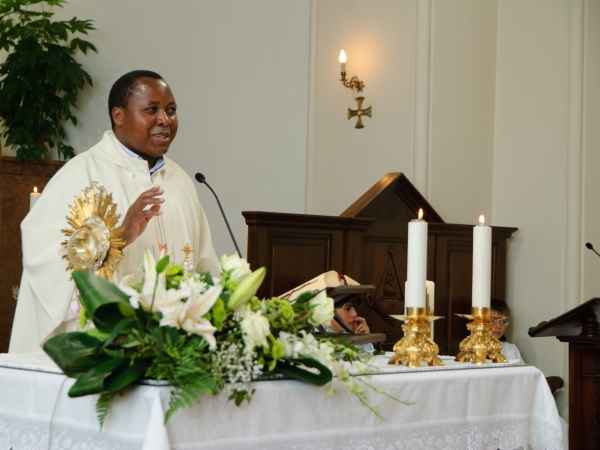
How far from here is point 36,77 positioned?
334 inches

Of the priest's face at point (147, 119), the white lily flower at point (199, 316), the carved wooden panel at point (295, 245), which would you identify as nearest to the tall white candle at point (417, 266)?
the white lily flower at point (199, 316)

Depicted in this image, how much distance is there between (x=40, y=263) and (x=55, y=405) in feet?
4.16

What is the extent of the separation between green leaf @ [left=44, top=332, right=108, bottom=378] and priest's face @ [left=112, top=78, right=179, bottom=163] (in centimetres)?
171

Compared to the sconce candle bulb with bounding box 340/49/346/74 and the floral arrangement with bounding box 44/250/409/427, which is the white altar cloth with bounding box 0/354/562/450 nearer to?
the floral arrangement with bounding box 44/250/409/427

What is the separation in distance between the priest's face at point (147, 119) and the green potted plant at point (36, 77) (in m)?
4.92

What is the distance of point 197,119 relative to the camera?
8.33 meters

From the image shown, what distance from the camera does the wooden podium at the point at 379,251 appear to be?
17.4 feet

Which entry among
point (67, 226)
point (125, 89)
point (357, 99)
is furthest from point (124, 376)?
point (357, 99)

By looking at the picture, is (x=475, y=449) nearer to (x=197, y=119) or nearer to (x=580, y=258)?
(x=580, y=258)

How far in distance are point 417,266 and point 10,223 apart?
638 cm

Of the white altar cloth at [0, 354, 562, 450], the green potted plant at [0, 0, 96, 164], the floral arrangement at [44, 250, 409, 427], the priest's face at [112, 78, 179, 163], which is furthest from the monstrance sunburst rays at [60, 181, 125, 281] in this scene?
the green potted plant at [0, 0, 96, 164]

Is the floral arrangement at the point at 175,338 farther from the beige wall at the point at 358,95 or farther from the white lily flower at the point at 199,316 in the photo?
the beige wall at the point at 358,95

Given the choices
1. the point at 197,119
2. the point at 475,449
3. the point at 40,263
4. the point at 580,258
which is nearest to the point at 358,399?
the point at 475,449

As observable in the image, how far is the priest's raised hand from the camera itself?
113 inches
